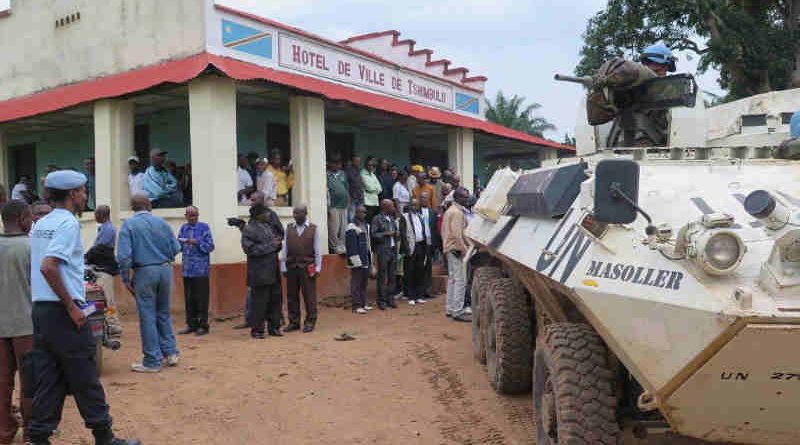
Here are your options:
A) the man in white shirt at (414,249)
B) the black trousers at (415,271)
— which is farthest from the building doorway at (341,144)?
the black trousers at (415,271)

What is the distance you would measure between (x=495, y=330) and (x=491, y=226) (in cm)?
87

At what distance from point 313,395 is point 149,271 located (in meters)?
2.01

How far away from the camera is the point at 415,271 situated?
11578 millimetres

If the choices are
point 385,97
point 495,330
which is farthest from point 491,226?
point 385,97

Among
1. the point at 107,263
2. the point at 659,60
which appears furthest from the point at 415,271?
the point at 659,60

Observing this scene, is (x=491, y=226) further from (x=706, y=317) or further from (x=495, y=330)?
(x=706, y=317)

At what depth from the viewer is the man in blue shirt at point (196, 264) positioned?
343 inches

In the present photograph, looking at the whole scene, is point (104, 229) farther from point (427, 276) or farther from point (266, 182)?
point (427, 276)

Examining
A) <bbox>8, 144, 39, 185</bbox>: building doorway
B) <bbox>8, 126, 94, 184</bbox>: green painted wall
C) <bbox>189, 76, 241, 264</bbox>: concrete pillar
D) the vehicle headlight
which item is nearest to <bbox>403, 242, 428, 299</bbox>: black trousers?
<bbox>189, 76, 241, 264</bbox>: concrete pillar

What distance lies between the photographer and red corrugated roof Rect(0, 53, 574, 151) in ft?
31.8

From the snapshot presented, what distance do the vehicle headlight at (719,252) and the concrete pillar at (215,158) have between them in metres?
7.81

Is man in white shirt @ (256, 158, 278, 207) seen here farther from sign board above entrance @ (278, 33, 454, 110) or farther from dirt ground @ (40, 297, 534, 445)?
dirt ground @ (40, 297, 534, 445)

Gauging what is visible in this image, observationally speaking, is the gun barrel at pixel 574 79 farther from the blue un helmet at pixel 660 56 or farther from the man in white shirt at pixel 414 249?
the man in white shirt at pixel 414 249

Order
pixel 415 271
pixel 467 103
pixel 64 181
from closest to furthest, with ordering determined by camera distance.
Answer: pixel 64 181, pixel 415 271, pixel 467 103
